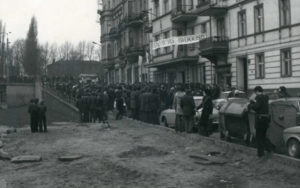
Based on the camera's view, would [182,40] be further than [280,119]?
Yes

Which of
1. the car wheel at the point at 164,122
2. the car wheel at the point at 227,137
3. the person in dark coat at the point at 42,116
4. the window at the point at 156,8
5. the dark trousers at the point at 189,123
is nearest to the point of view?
the car wheel at the point at 227,137

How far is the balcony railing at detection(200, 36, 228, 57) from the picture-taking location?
39.7 m

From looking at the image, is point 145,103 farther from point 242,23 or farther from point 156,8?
point 156,8

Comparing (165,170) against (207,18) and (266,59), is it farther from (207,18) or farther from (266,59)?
(207,18)

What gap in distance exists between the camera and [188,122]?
19.8 meters

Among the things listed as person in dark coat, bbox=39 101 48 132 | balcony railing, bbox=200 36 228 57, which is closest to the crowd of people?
person in dark coat, bbox=39 101 48 132

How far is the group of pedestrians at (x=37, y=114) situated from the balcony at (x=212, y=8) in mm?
18725

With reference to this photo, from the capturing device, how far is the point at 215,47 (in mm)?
39844

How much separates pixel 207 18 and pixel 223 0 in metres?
3.00

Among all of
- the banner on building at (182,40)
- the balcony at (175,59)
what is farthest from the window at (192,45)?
the banner on building at (182,40)

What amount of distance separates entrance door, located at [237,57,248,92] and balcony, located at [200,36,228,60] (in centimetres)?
177

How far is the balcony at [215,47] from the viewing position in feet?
130

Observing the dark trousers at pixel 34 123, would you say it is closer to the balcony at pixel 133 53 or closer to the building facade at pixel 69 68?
the balcony at pixel 133 53

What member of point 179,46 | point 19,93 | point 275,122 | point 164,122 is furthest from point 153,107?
point 19,93
